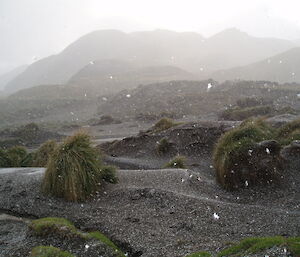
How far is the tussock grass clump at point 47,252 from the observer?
301 inches

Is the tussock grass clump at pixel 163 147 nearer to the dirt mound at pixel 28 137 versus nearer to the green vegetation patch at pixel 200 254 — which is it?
the green vegetation patch at pixel 200 254

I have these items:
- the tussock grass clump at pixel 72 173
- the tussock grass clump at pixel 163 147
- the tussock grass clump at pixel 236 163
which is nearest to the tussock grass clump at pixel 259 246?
the tussock grass clump at pixel 236 163

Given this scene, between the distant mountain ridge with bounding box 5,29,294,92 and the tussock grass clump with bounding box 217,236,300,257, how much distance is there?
421 feet

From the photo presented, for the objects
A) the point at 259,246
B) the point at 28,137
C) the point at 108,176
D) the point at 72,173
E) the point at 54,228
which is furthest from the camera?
the point at 28,137

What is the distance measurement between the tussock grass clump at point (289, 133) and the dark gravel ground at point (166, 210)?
2700mm

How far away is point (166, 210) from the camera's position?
1013cm

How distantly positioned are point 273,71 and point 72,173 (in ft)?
289

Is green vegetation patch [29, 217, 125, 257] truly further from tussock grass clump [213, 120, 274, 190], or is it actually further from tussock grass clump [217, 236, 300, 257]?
tussock grass clump [213, 120, 274, 190]

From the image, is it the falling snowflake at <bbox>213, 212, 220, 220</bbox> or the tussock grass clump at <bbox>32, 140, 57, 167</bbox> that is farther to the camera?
the tussock grass clump at <bbox>32, 140, 57, 167</bbox>

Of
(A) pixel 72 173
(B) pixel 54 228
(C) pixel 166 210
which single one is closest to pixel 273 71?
(A) pixel 72 173

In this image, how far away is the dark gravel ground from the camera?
853 cm

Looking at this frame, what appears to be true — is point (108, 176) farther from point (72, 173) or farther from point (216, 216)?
point (216, 216)

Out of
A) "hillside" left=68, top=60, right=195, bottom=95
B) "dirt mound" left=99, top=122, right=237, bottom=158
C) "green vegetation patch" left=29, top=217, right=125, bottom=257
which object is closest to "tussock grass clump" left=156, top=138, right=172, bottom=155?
"dirt mound" left=99, top=122, right=237, bottom=158

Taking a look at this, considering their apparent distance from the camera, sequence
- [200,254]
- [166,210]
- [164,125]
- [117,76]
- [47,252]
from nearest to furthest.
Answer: [200,254], [47,252], [166,210], [164,125], [117,76]
